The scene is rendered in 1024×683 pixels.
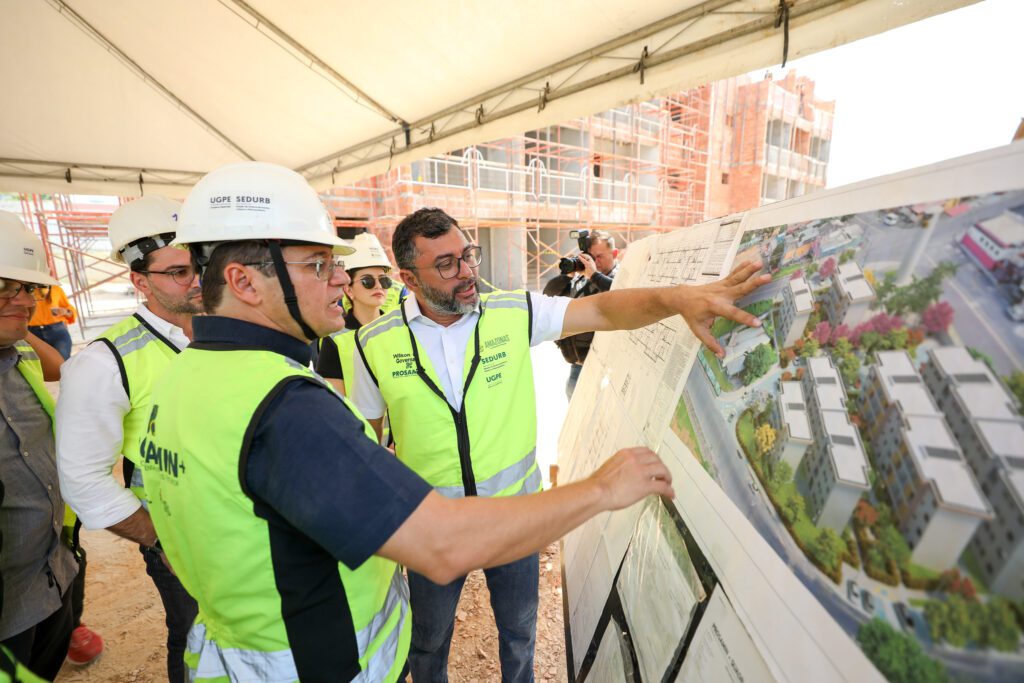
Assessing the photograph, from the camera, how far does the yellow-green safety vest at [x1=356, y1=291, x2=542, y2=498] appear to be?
155 centimetres

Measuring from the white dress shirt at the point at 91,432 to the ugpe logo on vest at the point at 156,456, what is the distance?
580 millimetres

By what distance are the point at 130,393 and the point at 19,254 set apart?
2.47 feet

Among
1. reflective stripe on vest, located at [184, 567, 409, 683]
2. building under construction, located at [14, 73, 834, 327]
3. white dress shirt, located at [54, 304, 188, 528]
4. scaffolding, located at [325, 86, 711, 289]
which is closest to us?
reflective stripe on vest, located at [184, 567, 409, 683]

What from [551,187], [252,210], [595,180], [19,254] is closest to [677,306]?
[252,210]

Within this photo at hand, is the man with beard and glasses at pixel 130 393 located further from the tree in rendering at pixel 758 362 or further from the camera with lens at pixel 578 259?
the camera with lens at pixel 578 259

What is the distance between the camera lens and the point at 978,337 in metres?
0.56

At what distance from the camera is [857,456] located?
669 mm

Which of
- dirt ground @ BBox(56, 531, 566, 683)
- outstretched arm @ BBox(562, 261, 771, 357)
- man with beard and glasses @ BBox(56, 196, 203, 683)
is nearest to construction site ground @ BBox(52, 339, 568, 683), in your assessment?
dirt ground @ BBox(56, 531, 566, 683)

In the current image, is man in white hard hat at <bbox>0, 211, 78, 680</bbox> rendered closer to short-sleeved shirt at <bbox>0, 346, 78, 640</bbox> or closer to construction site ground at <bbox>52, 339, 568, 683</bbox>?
short-sleeved shirt at <bbox>0, 346, 78, 640</bbox>

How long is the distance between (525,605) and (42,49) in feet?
20.0

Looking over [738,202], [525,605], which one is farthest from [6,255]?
[738,202]

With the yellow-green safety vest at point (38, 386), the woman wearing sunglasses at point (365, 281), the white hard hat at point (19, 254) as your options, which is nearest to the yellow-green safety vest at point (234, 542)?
the yellow-green safety vest at point (38, 386)

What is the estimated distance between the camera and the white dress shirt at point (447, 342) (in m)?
1.60

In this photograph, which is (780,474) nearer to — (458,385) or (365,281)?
(458,385)
